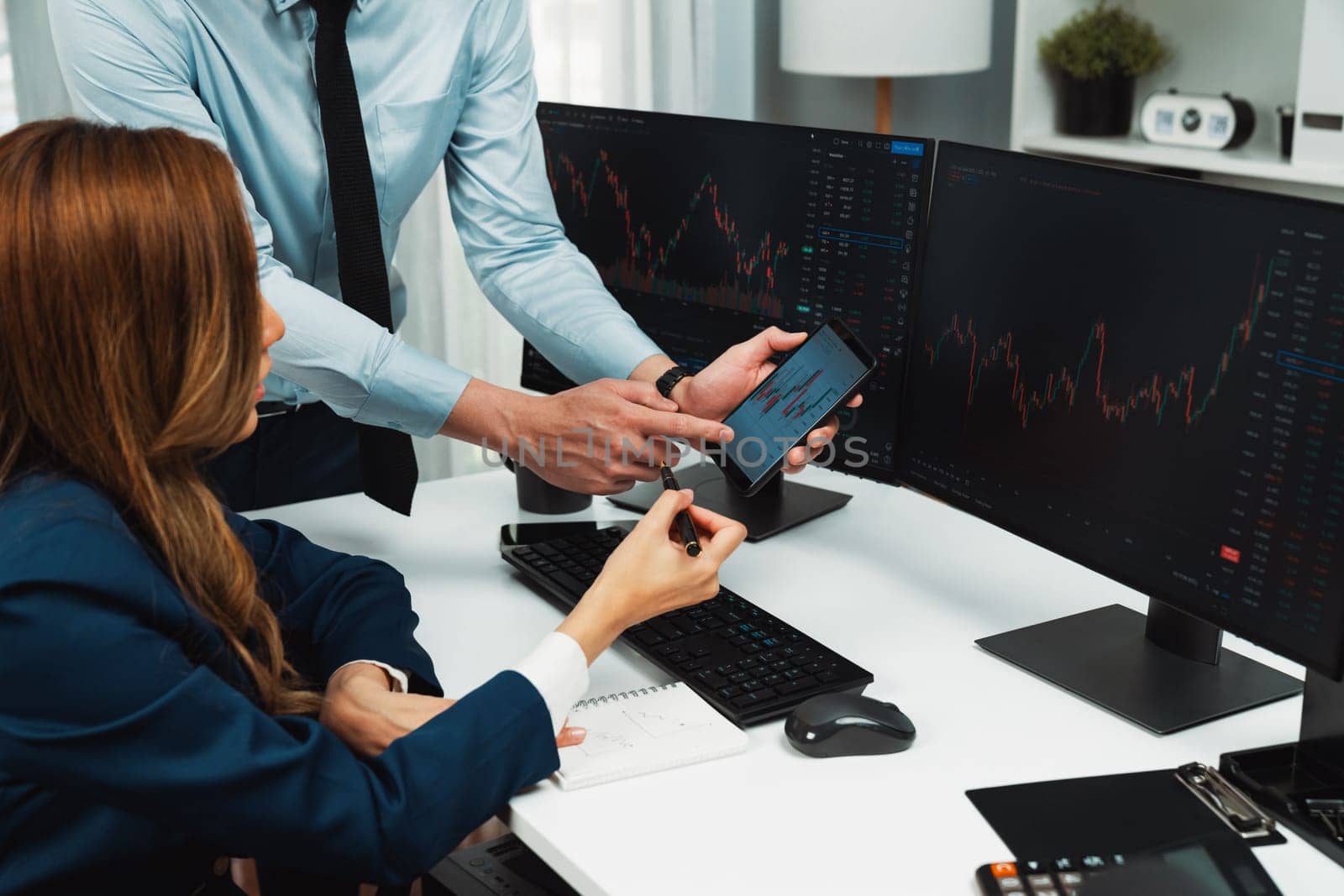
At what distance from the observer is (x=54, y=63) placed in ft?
7.80

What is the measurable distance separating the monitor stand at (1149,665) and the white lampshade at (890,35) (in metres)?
1.89

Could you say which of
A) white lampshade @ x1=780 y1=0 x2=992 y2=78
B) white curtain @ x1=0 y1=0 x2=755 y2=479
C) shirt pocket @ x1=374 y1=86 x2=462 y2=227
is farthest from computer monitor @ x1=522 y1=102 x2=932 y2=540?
white lampshade @ x1=780 y1=0 x2=992 y2=78

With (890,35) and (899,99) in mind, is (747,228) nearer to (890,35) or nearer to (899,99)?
(890,35)

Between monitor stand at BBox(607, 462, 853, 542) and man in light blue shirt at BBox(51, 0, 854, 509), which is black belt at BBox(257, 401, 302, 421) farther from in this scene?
monitor stand at BBox(607, 462, 853, 542)

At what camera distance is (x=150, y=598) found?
86 centimetres

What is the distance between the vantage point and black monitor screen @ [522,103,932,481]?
53.2 inches

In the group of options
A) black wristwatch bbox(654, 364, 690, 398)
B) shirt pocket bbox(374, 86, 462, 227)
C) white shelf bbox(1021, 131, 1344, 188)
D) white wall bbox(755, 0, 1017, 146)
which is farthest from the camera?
white wall bbox(755, 0, 1017, 146)

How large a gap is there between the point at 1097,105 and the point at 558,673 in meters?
2.32

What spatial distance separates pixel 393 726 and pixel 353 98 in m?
0.86

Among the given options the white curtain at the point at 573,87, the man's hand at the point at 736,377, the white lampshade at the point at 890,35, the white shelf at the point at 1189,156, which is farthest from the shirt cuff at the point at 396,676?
the white lampshade at the point at 890,35

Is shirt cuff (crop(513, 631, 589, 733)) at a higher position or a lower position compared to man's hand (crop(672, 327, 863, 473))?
lower

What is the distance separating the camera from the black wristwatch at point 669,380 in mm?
1472

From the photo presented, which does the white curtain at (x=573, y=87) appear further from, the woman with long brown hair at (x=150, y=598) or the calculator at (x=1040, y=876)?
the calculator at (x=1040, y=876)

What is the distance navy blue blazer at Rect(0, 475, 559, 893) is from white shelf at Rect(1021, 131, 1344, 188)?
6.79 ft
